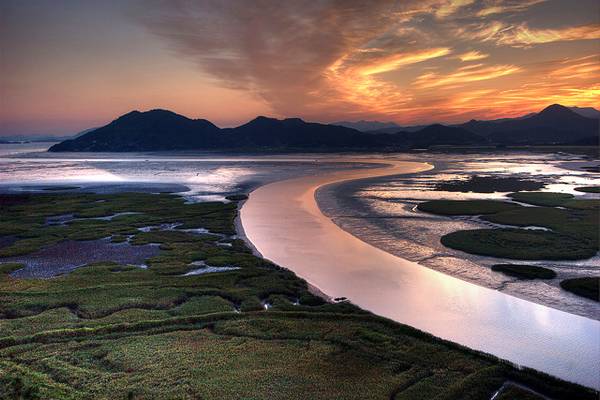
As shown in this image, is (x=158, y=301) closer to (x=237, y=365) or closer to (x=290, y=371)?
A: (x=237, y=365)

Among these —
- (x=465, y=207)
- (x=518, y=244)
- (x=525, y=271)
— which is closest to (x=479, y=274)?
(x=525, y=271)

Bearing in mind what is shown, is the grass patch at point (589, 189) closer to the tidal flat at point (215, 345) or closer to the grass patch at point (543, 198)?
the grass patch at point (543, 198)

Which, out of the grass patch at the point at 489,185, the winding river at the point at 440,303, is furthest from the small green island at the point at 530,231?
the grass patch at the point at 489,185

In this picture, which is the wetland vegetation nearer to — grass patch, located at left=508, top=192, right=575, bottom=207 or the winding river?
grass patch, located at left=508, top=192, right=575, bottom=207

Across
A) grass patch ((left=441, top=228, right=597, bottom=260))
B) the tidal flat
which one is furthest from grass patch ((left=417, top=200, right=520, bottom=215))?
the tidal flat

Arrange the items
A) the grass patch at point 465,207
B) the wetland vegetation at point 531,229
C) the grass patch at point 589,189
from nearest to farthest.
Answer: the wetland vegetation at point 531,229 < the grass patch at point 465,207 < the grass patch at point 589,189

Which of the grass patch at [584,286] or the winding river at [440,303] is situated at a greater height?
the grass patch at [584,286]

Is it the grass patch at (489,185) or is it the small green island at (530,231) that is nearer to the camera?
the small green island at (530,231)
